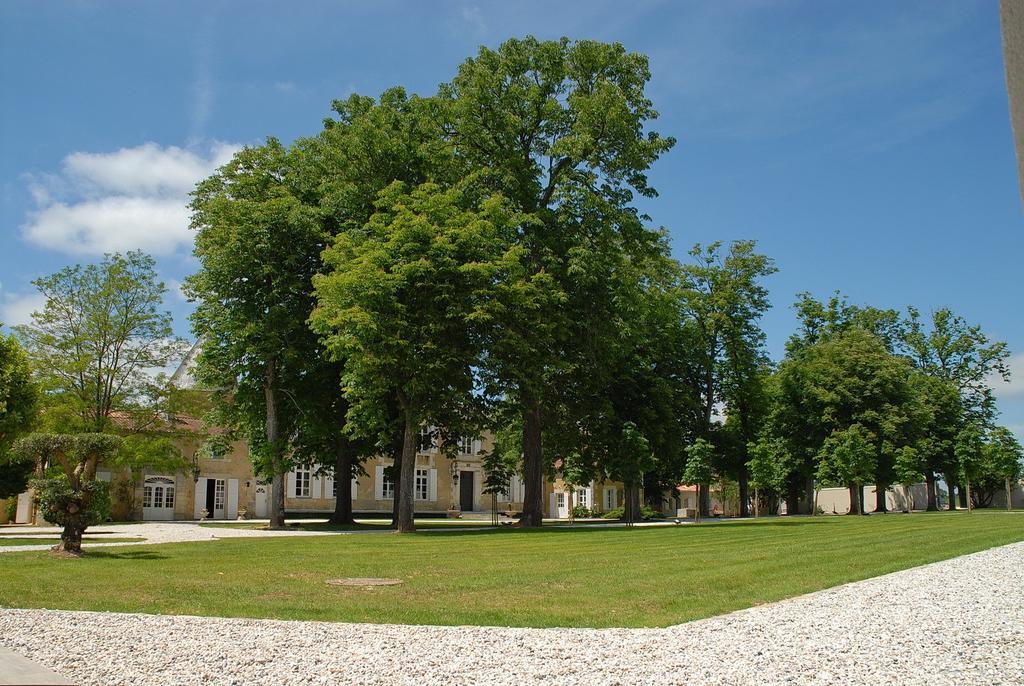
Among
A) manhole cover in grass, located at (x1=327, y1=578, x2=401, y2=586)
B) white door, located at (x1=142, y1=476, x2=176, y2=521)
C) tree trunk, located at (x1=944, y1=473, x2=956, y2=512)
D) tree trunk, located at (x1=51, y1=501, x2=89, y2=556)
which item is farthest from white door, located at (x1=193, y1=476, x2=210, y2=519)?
tree trunk, located at (x1=944, y1=473, x2=956, y2=512)

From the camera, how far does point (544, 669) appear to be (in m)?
6.64

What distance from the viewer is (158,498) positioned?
4444cm

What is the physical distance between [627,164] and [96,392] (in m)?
26.9

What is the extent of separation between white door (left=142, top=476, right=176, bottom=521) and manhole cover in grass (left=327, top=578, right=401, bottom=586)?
35690 millimetres

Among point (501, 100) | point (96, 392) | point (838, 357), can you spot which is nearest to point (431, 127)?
point (501, 100)

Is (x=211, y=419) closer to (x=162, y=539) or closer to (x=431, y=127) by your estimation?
(x=162, y=539)

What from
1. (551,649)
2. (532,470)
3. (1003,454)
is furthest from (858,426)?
(551,649)

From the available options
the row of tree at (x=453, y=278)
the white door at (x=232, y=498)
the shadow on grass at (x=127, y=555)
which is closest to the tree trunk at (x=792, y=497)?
the row of tree at (x=453, y=278)

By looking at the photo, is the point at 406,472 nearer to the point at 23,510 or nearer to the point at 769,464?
the point at 23,510

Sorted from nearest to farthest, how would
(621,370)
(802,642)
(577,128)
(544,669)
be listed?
(544,669)
(802,642)
(577,128)
(621,370)

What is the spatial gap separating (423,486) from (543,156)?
1264 inches

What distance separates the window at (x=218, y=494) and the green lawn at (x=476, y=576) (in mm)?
27547

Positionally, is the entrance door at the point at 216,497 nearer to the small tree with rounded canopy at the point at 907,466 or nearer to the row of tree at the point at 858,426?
the row of tree at the point at 858,426

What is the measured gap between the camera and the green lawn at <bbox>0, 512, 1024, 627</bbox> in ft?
31.8
